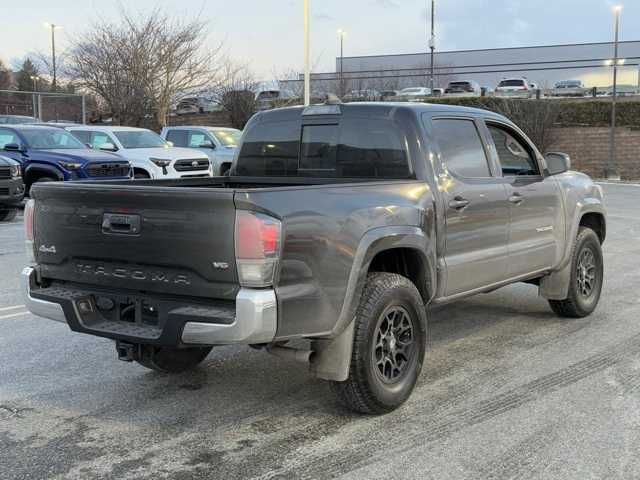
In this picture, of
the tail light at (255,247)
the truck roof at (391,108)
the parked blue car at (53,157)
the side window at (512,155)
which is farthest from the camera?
the parked blue car at (53,157)

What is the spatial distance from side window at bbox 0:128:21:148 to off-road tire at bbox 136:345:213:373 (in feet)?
38.9

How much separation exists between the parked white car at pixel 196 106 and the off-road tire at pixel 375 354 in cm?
3399

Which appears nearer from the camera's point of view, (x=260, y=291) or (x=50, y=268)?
(x=260, y=291)

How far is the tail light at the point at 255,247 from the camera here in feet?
11.6

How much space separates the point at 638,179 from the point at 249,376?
30.5 metres

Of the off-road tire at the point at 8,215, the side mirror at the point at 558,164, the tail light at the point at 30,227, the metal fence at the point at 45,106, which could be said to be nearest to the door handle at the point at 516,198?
the side mirror at the point at 558,164

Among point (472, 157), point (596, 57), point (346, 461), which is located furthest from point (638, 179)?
point (596, 57)

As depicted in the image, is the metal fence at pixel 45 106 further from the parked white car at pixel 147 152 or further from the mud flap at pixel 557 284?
the mud flap at pixel 557 284

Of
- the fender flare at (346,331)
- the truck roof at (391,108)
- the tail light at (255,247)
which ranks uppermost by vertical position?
the truck roof at (391,108)

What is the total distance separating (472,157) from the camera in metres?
5.39

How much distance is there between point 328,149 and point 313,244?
167 cm

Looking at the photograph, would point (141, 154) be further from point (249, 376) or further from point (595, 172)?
point (595, 172)

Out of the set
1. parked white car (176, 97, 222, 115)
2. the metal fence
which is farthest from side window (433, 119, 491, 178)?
parked white car (176, 97, 222, 115)

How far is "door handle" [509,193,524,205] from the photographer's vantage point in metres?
5.62
